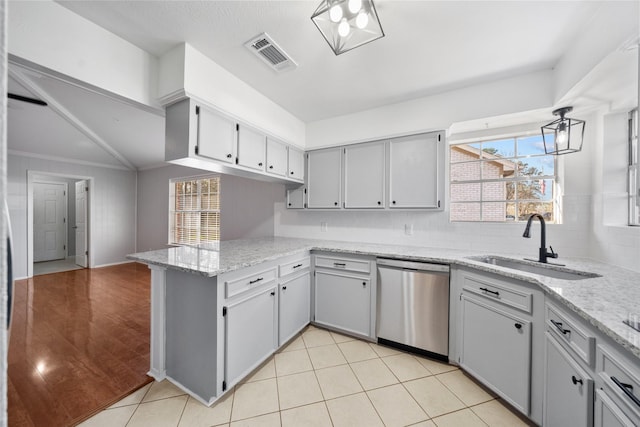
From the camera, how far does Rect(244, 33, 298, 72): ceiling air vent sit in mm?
1853

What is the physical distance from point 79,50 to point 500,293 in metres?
3.28

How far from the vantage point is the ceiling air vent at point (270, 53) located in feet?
6.08

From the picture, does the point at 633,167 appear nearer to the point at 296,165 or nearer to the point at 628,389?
the point at 628,389

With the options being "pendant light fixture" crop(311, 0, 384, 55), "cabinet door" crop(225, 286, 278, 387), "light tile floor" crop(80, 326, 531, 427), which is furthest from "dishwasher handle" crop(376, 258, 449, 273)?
"pendant light fixture" crop(311, 0, 384, 55)

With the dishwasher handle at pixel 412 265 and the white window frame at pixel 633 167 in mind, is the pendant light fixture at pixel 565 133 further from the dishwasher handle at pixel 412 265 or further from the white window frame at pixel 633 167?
the dishwasher handle at pixel 412 265

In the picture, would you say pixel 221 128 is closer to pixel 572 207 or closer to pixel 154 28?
pixel 154 28

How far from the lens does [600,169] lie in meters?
1.99

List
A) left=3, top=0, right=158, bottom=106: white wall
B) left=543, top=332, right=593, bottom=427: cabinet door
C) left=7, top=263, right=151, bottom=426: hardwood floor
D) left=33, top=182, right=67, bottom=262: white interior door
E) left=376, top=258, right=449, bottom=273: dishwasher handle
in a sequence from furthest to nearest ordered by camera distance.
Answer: left=33, top=182, right=67, bottom=262: white interior door → left=376, top=258, right=449, bottom=273: dishwasher handle → left=7, top=263, right=151, bottom=426: hardwood floor → left=3, top=0, right=158, bottom=106: white wall → left=543, top=332, right=593, bottom=427: cabinet door

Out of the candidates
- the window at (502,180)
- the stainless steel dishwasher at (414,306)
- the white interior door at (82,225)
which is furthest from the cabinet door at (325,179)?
the white interior door at (82,225)

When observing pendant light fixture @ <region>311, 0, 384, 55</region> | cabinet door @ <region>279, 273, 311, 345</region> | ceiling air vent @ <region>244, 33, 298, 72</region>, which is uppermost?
ceiling air vent @ <region>244, 33, 298, 72</region>

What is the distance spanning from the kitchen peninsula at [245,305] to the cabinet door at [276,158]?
1.02 metres

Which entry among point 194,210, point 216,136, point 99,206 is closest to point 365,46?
point 216,136

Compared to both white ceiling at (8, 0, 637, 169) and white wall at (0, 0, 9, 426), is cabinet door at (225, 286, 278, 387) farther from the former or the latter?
white ceiling at (8, 0, 637, 169)

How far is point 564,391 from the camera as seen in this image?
1.23 meters
